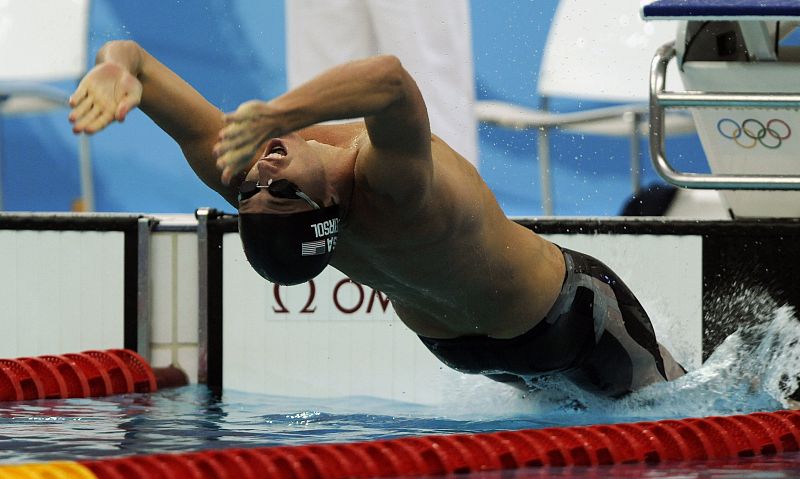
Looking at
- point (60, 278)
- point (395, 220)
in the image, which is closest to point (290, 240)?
point (395, 220)

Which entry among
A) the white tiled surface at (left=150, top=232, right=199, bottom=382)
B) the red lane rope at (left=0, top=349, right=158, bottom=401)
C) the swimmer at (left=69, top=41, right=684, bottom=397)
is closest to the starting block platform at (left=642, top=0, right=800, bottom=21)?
the swimmer at (left=69, top=41, right=684, bottom=397)

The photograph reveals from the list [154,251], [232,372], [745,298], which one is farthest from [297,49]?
[745,298]

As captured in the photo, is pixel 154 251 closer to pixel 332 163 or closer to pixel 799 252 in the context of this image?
pixel 332 163

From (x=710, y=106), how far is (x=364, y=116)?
132 centimetres

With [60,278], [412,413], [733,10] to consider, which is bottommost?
[412,413]

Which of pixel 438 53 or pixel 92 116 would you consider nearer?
pixel 92 116

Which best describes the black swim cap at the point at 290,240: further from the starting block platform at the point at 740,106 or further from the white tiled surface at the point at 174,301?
the white tiled surface at the point at 174,301

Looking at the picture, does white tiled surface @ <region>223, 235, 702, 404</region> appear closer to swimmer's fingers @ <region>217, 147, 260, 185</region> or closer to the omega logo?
the omega logo

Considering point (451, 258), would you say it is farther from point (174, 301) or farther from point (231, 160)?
point (174, 301)

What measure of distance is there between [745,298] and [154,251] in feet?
5.93

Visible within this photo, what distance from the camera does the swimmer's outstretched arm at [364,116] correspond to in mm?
1931

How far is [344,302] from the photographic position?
12.5 feet

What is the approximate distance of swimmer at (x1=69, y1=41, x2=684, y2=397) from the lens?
2049 mm

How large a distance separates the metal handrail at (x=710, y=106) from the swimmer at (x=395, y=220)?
1.22 feet
